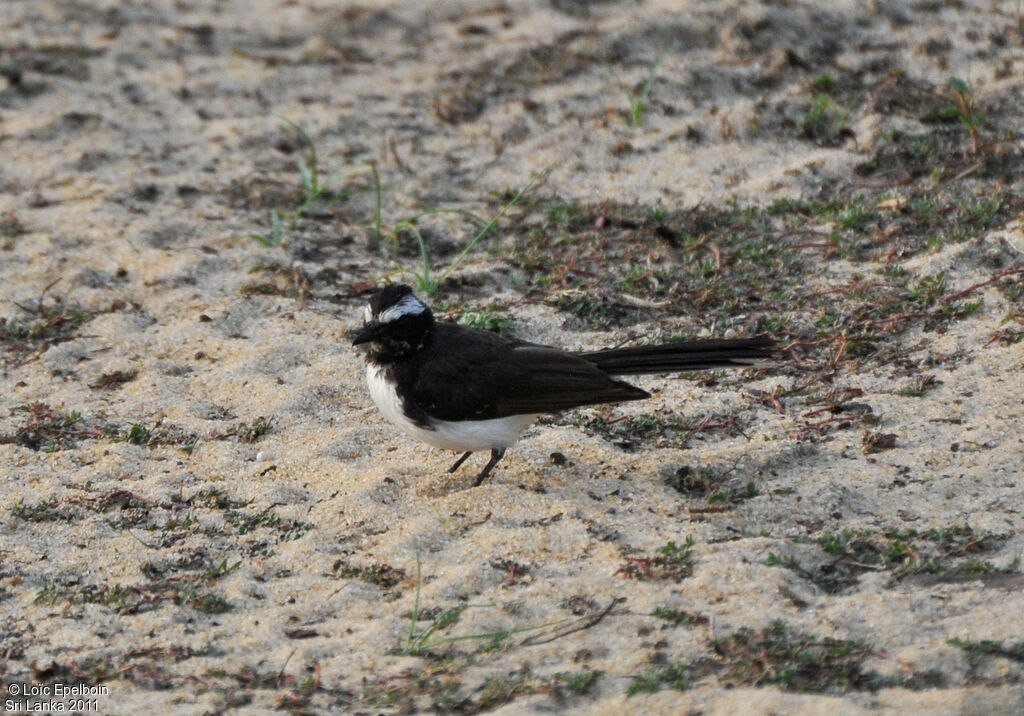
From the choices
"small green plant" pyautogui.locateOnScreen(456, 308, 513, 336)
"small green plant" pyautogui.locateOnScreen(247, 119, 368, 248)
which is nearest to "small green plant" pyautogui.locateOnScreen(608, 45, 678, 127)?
"small green plant" pyautogui.locateOnScreen(247, 119, 368, 248)

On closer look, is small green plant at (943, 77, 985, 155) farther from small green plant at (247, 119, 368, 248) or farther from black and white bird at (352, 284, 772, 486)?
small green plant at (247, 119, 368, 248)

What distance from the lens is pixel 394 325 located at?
5227 millimetres

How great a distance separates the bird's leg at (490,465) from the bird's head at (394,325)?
578 mm

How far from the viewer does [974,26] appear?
905 centimetres

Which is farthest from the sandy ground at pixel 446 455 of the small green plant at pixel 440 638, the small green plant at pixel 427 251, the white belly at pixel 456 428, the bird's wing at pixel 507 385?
the bird's wing at pixel 507 385

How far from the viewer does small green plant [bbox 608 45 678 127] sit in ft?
27.2

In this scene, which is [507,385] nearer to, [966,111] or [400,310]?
[400,310]

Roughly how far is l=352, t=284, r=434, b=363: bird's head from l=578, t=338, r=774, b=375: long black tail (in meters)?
Result: 0.91

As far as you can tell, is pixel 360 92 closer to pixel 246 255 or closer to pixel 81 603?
pixel 246 255

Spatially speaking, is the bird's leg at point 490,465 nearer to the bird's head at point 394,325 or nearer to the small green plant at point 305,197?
the bird's head at point 394,325

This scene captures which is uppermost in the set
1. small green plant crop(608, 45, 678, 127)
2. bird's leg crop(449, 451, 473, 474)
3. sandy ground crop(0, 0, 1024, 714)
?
small green plant crop(608, 45, 678, 127)

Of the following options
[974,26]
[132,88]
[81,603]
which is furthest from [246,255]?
[974,26]

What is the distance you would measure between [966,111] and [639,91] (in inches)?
89.0

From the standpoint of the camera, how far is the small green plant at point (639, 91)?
326 inches
